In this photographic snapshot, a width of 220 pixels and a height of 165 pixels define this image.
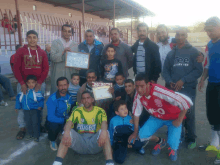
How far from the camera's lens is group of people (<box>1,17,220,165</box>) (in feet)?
8.43

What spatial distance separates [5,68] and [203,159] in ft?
24.4

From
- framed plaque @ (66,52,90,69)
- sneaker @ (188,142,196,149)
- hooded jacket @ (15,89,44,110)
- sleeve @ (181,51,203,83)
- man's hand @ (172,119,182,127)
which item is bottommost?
sneaker @ (188,142,196,149)

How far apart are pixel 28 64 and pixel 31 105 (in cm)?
74

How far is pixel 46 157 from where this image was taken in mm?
2713

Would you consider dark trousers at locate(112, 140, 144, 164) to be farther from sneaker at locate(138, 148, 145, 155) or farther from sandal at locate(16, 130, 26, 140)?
sandal at locate(16, 130, 26, 140)

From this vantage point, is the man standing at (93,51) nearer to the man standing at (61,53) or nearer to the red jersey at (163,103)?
the man standing at (61,53)

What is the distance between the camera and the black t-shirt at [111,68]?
3555 millimetres

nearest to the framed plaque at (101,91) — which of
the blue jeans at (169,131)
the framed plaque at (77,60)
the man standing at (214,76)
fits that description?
the framed plaque at (77,60)

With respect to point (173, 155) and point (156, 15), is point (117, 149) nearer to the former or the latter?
point (173, 155)

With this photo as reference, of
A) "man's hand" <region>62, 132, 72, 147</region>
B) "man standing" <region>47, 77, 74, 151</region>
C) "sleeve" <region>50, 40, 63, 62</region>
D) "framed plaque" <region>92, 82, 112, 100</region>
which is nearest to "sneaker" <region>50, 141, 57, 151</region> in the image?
"man standing" <region>47, 77, 74, 151</region>

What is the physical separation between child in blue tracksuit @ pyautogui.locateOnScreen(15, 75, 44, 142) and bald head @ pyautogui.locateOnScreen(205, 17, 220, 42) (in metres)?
2.91

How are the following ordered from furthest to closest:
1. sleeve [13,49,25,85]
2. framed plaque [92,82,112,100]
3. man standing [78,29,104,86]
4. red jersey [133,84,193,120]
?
man standing [78,29,104,86], framed plaque [92,82,112,100], sleeve [13,49,25,85], red jersey [133,84,193,120]

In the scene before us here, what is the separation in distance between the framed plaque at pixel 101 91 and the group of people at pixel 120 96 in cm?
10

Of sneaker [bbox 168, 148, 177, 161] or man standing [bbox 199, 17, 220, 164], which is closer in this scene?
man standing [bbox 199, 17, 220, 164]
